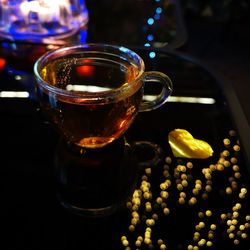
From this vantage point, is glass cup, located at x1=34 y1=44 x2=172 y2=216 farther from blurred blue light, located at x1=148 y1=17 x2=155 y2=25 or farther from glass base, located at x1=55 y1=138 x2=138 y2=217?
blurred blue light, located at x1=148 y1=17 x2=155 y2=25

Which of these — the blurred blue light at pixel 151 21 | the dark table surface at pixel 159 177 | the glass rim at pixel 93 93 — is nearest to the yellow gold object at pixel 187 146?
the dark table surface at pixel 159 177

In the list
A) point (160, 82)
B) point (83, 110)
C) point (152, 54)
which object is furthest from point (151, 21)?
point (83, 110)

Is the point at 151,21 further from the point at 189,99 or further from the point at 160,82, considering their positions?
the point at 160,82

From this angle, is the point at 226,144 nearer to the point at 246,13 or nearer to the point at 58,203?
the point at 58,203

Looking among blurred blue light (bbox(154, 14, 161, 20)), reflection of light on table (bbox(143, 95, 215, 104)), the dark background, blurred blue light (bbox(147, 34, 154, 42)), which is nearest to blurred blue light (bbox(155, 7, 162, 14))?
blurred blue light (bbox(154, 14, 161, 20))

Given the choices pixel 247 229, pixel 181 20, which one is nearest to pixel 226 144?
pixel 247 229

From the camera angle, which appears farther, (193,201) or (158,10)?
(158,10)
